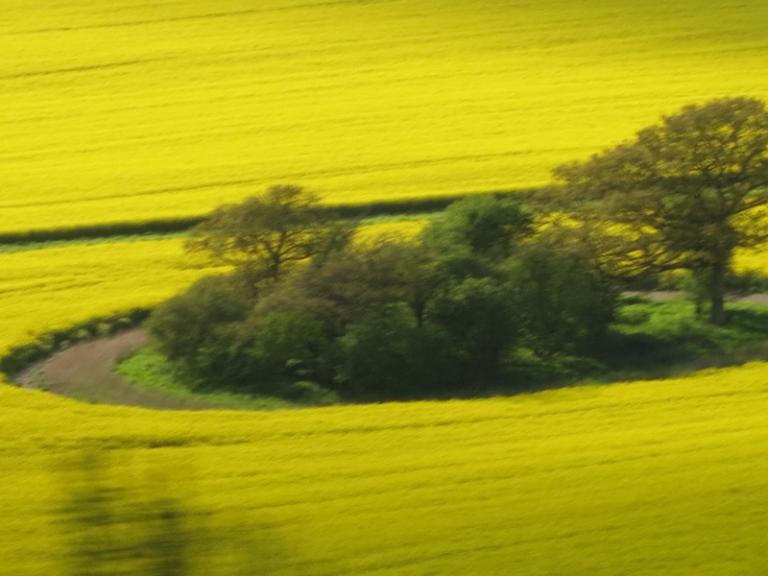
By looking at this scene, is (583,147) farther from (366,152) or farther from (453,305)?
(453,305)

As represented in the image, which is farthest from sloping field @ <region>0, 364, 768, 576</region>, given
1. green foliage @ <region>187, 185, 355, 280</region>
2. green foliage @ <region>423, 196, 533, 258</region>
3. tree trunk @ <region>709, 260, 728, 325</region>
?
green foliage @ <region>423, 196, 533, 258</region>

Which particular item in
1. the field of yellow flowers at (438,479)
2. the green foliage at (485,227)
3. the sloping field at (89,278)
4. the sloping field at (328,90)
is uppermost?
the sloping field at (328,90)

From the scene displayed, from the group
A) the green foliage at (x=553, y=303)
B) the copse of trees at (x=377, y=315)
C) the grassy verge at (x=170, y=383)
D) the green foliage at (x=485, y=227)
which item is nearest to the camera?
the grassy verge at (x=170, y=383)

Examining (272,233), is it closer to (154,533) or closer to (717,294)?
(717,294)

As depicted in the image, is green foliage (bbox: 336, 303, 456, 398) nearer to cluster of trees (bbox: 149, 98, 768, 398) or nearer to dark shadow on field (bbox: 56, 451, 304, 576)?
cluster of trees (bbox: 149, 98, 768, 398)

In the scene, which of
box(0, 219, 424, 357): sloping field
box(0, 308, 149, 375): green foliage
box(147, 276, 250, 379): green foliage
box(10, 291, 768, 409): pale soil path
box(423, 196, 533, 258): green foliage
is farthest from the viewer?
box(0, 219, 424, 357): sloping field

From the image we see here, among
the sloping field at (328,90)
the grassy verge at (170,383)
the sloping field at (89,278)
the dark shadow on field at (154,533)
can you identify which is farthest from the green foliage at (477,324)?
the sloping field at (328,90)

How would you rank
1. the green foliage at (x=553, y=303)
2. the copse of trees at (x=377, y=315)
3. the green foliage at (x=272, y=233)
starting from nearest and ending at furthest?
the copse of trees at (x=377, y=315)
the green foliage at (x=553, y=303)
the green foliage at (x=272, y=233)

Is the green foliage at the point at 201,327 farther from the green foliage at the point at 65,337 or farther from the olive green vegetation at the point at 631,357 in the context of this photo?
the green foliage at the point at 65,337
